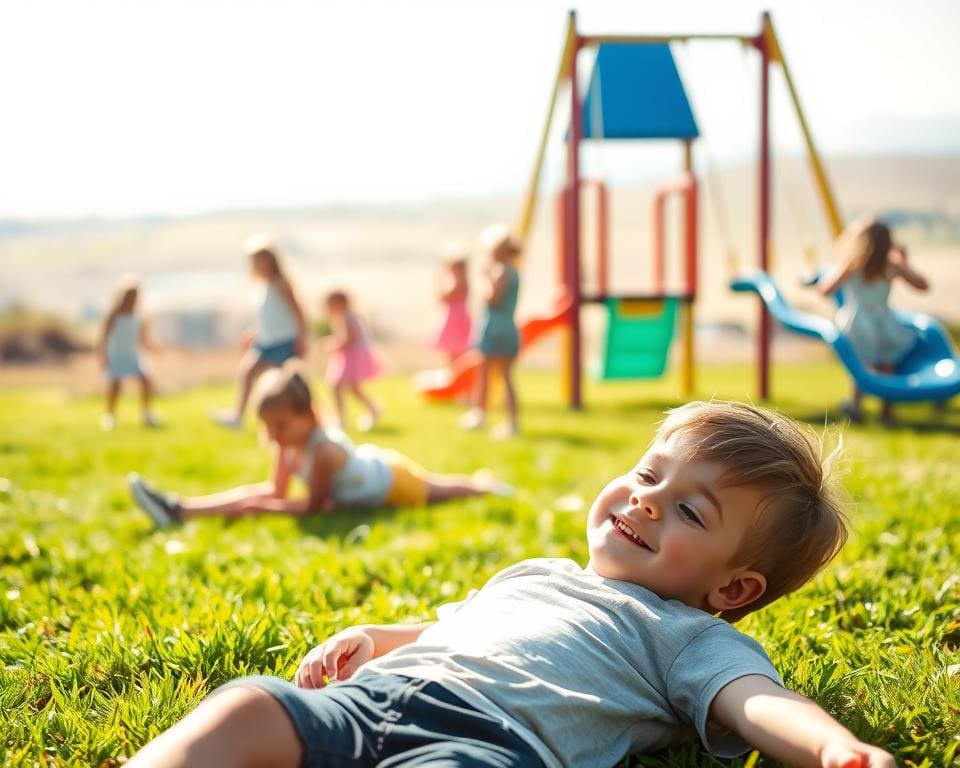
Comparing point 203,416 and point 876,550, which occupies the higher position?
point 876,550

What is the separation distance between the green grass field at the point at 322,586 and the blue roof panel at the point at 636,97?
359 centimetres

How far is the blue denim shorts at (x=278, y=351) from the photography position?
364 inches

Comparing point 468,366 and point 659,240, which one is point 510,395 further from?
point 659,240

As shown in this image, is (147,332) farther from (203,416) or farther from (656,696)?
(656,696)

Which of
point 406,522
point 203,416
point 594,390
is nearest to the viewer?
point 406,522

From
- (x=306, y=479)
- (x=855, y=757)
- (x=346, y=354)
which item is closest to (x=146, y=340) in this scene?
(x=346, y=354)

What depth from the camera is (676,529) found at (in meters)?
→ 2.16

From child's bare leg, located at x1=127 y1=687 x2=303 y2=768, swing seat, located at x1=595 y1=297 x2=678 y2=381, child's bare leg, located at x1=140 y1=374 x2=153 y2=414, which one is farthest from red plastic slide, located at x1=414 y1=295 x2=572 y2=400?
child's bare leg, located at x1=127 y1=687 x2=303 y2=768

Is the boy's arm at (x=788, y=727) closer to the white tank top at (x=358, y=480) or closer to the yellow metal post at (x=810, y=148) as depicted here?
the white tank top at (x=358, y=480)

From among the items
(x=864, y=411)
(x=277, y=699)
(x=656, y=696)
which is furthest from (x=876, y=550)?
(x=864, y=411)

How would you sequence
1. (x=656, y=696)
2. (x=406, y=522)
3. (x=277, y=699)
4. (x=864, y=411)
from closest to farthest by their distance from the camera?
(x=277, y=699) < (x=656, y=696) < (x=406, y=522) < (x=864, y=411)

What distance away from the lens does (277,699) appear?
1.86 metres

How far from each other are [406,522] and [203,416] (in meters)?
6.33

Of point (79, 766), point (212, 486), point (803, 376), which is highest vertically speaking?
point (79, 766)
